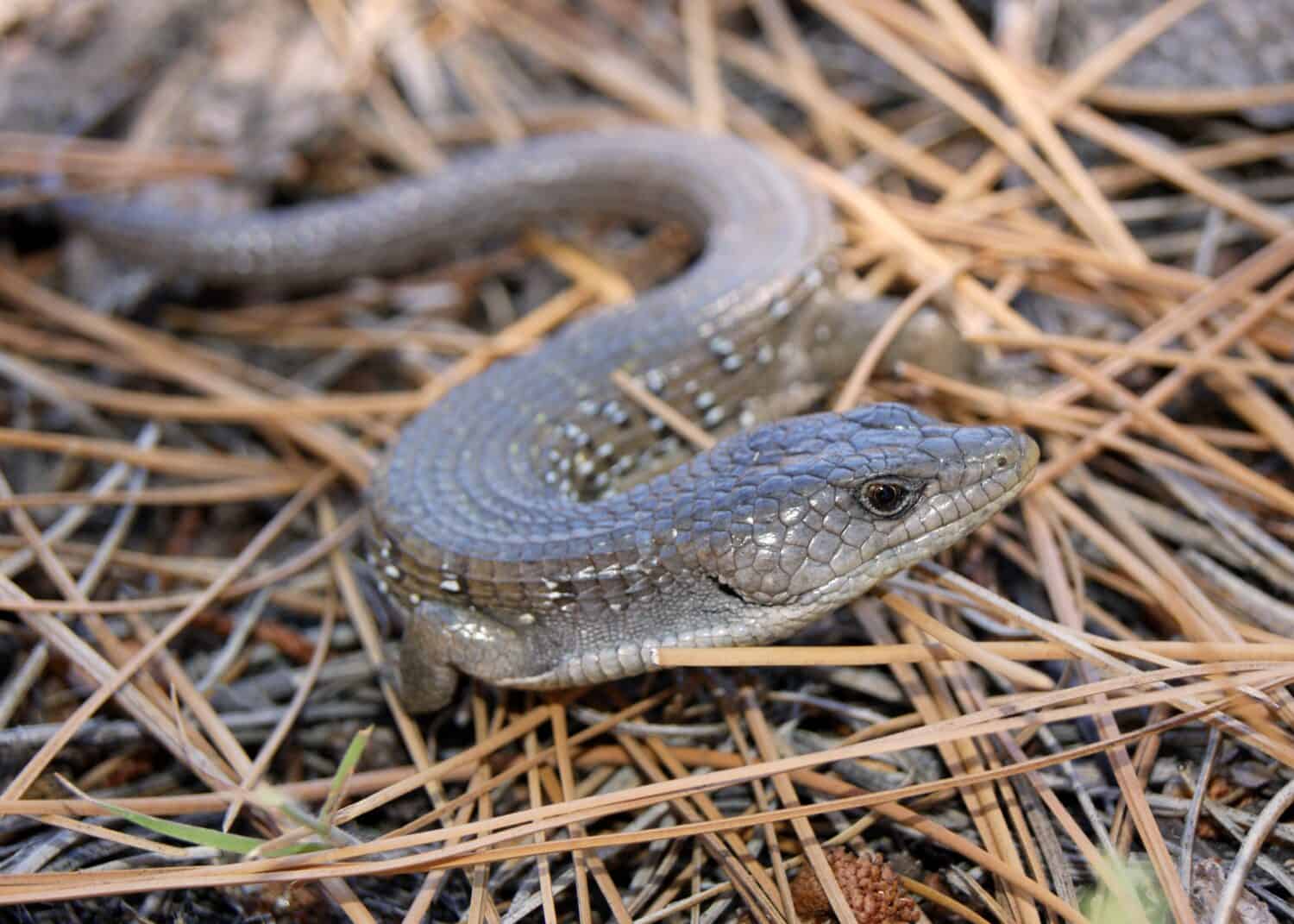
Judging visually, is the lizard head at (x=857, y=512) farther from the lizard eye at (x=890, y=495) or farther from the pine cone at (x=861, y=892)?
the pine cone at (x=861, y=892)

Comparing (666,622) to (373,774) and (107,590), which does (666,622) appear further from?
(107,590)

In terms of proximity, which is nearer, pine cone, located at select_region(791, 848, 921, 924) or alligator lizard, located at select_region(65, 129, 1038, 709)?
pine cone, located at select_region(791, 848, 921, 924)

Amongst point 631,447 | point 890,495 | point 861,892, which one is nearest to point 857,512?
point 890,495

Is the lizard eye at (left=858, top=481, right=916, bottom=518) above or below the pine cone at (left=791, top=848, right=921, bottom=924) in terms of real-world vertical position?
above

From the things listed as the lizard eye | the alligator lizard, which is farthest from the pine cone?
the lizard eye

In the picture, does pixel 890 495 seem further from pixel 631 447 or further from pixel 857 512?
pixel 631 447

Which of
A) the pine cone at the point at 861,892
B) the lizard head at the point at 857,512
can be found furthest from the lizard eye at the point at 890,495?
the pine cone at the point at 861,892

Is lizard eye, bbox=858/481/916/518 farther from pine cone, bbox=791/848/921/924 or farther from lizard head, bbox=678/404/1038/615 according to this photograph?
pine cone, bbox=791/848/921/924

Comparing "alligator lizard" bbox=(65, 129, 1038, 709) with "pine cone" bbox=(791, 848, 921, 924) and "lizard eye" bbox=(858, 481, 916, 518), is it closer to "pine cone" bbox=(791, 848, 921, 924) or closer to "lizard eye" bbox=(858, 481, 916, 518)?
"lizard eye" bbox=(858, 481, 916, 518)

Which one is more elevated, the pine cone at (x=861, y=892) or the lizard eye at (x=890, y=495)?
the lizard eye at (x=890, y=495)
